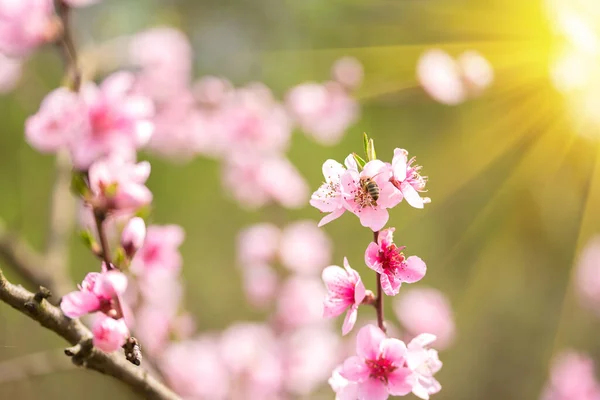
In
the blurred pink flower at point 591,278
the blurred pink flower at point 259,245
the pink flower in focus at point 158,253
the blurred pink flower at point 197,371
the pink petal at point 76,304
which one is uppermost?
the blurred pink flower at point 591,278

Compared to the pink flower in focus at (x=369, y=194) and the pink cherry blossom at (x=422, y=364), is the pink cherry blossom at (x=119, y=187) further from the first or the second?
the pink cherry blossom at (x=422, y=364)

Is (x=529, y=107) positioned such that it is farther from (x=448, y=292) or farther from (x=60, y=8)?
(x=60, y=8)

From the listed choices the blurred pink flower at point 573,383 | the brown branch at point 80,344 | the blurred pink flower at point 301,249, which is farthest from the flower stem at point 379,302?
the blurred pink flower at point 301,249

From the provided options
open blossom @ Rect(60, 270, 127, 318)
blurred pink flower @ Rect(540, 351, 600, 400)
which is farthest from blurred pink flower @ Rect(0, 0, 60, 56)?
blurred pink flower @ Rect(540, 351, 600, 400)

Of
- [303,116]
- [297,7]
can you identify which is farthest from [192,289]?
[303,116]

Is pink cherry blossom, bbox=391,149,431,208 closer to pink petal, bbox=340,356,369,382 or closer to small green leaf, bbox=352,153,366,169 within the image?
small green leaf, bbox=352,153,366,169

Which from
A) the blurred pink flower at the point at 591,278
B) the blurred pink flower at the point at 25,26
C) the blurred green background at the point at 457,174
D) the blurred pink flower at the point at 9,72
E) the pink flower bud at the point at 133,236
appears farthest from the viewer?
the blurred green background at the point at 457,174
